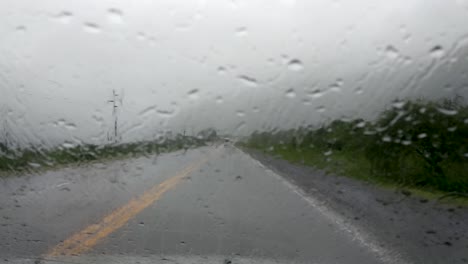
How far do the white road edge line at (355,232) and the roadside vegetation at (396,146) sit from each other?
507mm


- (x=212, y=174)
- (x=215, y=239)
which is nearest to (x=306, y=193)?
(x=212, y=174)

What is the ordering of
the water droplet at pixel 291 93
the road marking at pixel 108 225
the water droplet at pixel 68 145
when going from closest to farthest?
1. the road marking at pixel 108 225
2. the water droplet at pixel 291 93
3. the water droplet at pixel 68 145

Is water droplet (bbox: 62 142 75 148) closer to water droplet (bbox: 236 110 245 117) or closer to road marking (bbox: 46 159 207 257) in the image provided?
road marking (bbox: 46 159 207 257)

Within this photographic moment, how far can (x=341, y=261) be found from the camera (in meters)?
6.02

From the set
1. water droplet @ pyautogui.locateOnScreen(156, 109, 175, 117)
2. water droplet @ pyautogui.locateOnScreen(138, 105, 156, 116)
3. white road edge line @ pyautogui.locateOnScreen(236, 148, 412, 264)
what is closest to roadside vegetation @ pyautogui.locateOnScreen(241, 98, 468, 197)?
white road edge line @ pyautogui.locateOnScreen(236, 148, 412, 264)

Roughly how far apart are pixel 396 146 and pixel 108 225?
11.3 ft

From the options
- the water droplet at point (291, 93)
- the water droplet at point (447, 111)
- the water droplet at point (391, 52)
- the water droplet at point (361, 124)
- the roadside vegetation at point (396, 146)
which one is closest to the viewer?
the water droplet at point (391, 52)

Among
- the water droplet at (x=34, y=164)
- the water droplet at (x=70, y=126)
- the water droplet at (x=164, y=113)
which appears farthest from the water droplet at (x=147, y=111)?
the water droplet at (x=34, y=164)

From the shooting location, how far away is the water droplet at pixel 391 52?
25.5 ft

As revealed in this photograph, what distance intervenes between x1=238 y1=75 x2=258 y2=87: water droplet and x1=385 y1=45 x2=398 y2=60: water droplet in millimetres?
1571

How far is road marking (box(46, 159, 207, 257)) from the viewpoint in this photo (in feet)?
20.7

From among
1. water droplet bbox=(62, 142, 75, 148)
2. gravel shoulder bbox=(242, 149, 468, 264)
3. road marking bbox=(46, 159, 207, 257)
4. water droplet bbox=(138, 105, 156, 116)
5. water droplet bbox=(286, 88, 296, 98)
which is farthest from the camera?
water droplet bbox=(62, 142, 75, 148)

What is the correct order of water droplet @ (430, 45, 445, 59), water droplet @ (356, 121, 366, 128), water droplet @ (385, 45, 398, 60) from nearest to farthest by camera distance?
water droplet @ (430, 45, 445, 59) → water droplet @ (385, 45, 398, 60) → water droplet @ (356, 121, 366, 128)

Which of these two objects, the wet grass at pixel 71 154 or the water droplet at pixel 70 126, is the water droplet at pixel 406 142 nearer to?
the wet grass at pixel 71 154
